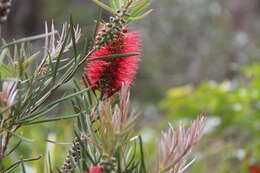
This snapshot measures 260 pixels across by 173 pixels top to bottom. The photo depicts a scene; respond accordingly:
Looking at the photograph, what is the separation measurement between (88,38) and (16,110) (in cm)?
9

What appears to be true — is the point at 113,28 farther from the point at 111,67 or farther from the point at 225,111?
the point at 225,111

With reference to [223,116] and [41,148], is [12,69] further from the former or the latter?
[223,116]

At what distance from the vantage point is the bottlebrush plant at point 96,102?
1.12ft

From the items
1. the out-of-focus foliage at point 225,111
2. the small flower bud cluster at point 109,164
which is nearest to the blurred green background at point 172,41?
the out-of-focus foliage at point 225,111

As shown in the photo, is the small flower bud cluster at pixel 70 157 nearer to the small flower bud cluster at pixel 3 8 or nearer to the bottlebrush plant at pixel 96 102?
the bottlebrush plant at pixel 96 102

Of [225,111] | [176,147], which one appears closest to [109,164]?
[176,147]

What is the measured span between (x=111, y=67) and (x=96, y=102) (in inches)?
2.1

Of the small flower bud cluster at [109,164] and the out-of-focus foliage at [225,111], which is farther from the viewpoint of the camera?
the out-of-focus foliage at [225,111]

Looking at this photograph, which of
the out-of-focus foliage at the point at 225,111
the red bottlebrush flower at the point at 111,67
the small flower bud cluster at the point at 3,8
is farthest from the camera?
the out-of-focus foliage at the point at 225,111

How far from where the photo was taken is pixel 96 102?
417 millimetres

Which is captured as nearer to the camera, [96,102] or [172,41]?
[96,102]

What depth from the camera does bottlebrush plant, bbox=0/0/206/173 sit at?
34 cm

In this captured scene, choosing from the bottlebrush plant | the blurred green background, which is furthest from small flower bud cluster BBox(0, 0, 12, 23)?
the blurred green background

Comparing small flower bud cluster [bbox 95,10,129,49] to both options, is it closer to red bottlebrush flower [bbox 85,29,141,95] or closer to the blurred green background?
red bottlebrush flower [bbox 85,29,141,95]
